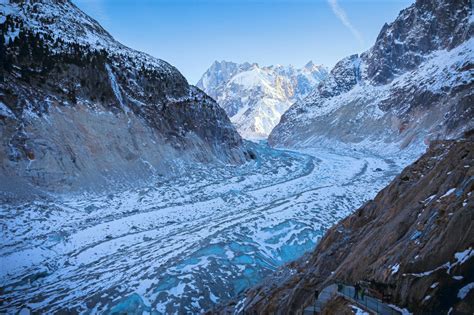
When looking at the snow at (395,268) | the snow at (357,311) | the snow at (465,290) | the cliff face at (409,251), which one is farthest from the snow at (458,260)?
the snow at (357,311)

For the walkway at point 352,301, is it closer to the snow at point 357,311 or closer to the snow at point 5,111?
the snow at point 357,311

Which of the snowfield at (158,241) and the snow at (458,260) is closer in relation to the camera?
the snow at (458,260)

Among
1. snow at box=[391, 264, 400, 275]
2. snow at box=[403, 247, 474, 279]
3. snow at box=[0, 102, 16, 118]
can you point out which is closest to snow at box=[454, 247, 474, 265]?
snow at box=[403, 247, 474, 279]

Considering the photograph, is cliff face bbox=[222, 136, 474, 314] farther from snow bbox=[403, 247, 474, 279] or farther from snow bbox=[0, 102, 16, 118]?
snow bbox=[0, 102, 16, 118]

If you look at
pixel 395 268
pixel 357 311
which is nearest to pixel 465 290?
pixel 395 268

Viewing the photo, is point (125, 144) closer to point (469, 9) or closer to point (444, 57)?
point (444, 57)

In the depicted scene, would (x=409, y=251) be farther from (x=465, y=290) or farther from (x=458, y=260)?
(x=465, y=290)

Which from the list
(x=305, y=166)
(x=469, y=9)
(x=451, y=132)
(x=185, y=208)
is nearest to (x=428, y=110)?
(x=451, y=132)
